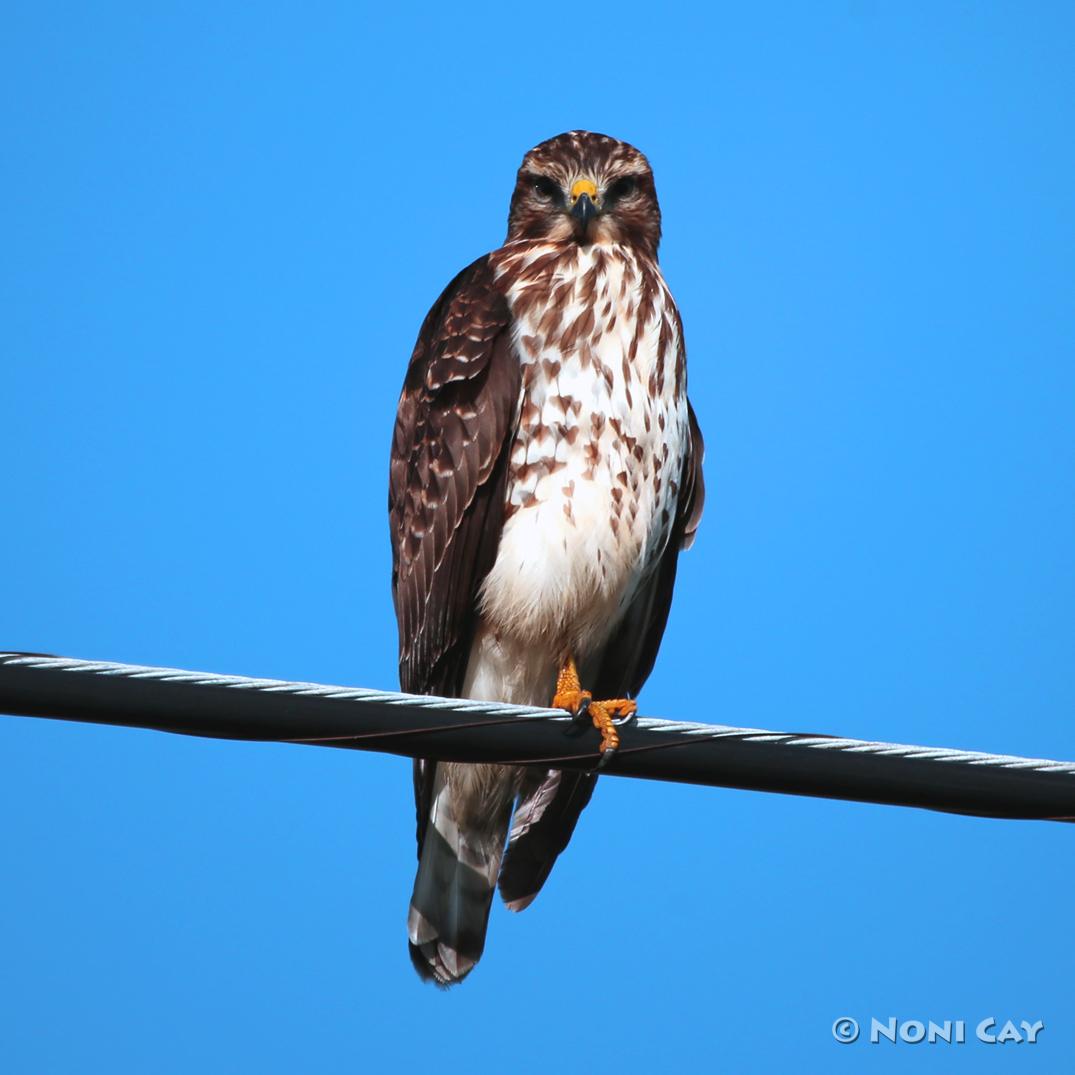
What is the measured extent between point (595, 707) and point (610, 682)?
5.08 feet

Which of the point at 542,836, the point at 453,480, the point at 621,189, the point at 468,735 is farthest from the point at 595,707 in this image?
the point at 621,189

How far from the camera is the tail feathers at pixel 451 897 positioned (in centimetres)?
562

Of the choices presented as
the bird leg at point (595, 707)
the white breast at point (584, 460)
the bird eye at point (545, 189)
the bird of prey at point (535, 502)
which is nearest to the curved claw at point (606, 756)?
the bird leg at point (595, 707)

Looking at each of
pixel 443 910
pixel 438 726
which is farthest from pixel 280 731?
pixel 443 910

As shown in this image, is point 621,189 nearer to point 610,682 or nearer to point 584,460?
point 584,460

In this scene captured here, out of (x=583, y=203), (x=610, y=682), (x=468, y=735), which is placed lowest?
(x=468, y=735)

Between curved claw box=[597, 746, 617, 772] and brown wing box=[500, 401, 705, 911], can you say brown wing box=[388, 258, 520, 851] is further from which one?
curved claw box=[597, 746, 617, 772]

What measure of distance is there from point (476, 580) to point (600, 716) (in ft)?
4.38

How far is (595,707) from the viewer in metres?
4.44

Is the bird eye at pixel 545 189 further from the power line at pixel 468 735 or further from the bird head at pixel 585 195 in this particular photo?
the power line at pixel 468 735

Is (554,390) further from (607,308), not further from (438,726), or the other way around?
(438,726)

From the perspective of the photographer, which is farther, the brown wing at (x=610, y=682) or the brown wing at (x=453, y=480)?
the brown wing at (x=610, y=682)

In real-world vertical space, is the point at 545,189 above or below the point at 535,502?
above

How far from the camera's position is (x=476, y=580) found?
546 centimetres
